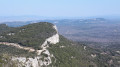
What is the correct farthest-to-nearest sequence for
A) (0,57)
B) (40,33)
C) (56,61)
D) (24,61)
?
(40,33) → (56,61) → (24,61) → (0,57)

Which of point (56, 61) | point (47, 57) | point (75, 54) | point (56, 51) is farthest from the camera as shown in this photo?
point (75, 54)

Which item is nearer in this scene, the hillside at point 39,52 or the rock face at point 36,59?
the rock face at point 36,59

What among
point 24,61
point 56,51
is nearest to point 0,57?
point 24,61

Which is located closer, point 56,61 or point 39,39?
point 56,61

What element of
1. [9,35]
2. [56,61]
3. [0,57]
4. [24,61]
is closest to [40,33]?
[9,35]

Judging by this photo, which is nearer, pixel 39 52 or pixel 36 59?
pixel 36 59

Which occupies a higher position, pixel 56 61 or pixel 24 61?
pixel 24 61

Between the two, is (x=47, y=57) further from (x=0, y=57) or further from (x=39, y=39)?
(x=0, y=57)

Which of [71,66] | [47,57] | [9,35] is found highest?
[9,35]

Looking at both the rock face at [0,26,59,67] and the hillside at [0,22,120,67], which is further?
the hillside at [0,22,120,67]

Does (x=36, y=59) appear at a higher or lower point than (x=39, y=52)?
lower
